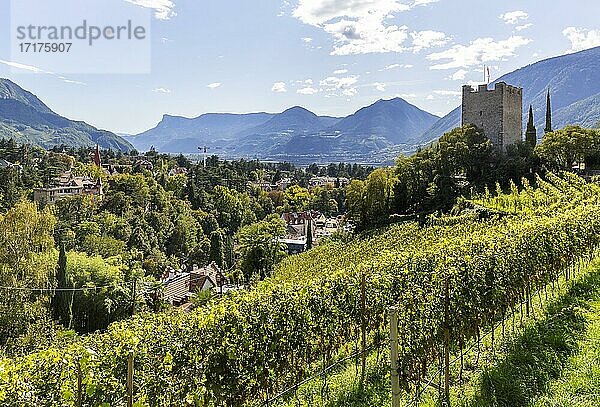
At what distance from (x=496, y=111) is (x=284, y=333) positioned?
2946cm

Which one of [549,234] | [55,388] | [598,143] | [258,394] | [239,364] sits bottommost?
[258,394]

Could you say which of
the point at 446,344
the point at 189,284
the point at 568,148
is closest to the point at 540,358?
the point at 446,344

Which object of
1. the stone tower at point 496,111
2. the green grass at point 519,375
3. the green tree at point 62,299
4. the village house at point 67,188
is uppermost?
the stone tower at point 496,111

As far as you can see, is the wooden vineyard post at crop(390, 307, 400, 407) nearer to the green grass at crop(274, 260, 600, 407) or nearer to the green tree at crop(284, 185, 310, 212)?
the green grass at crop(274, 260, 600, 407)

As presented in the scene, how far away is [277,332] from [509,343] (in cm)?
307

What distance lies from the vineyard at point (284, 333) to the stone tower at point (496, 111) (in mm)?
24996

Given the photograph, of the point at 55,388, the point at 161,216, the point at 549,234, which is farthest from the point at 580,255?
the point at 161,216

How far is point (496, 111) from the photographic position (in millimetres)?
30234

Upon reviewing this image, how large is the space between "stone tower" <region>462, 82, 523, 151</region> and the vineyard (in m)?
25.0

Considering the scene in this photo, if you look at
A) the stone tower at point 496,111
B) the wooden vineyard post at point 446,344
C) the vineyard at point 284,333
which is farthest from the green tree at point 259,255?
the wooden vineyard post at point 446,344

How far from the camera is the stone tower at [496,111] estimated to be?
30.1m

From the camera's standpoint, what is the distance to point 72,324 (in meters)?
21.1

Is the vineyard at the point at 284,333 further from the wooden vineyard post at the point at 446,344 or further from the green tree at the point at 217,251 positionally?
the green tree at the point at 217,251

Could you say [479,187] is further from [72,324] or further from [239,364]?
[239,364]
